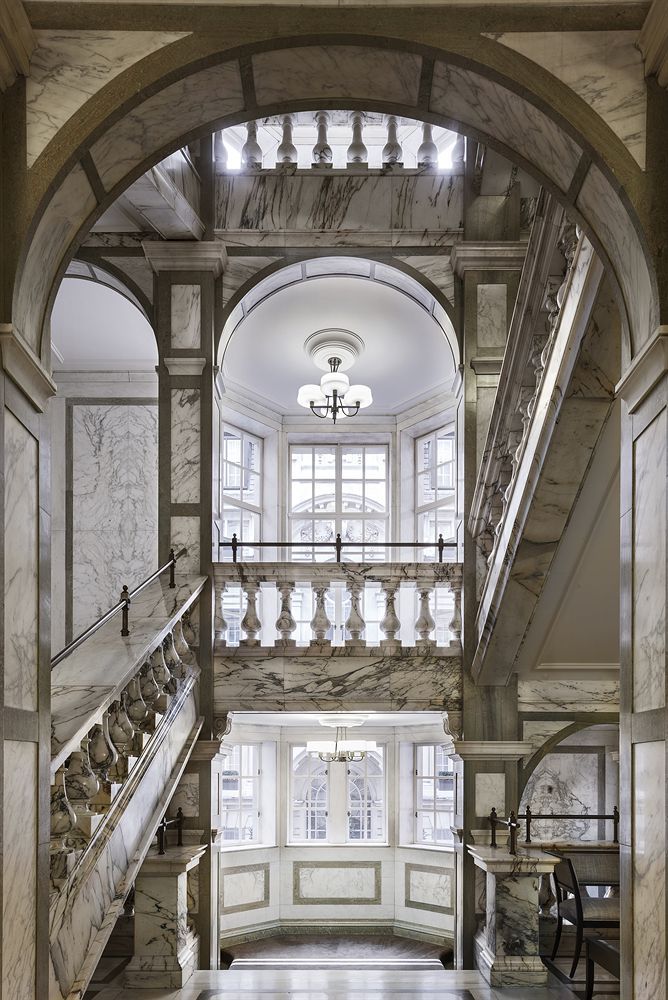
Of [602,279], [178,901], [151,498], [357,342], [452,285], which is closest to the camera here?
[602,279]

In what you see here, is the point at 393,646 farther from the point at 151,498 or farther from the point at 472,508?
the point at 151,498

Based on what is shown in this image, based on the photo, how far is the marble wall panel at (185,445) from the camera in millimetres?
6672

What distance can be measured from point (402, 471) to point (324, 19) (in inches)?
280

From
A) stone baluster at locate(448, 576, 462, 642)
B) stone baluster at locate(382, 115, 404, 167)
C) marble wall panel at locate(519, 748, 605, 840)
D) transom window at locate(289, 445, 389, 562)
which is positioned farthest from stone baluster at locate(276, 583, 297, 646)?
marble wall panel at locate(519, 748, 605, 840)

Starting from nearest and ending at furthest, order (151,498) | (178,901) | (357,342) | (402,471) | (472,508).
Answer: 1. (178,901)
2. (472,508)
3. (357,342)
4. (151,498)
5. (402,471)

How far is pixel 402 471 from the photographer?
32.7 ft

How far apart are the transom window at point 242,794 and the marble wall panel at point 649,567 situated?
7.35 m

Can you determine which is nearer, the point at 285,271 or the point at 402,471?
the point at 285,271

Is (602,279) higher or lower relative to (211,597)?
higher

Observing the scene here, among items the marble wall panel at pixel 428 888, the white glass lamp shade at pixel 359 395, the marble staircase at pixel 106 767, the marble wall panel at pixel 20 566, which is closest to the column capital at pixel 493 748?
the marble staircase at pixel 106 767

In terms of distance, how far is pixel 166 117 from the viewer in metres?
3.27

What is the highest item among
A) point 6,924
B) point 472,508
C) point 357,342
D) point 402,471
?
point 357,342

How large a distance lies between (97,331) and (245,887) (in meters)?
5.28

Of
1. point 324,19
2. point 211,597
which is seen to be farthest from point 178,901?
point 324,19
